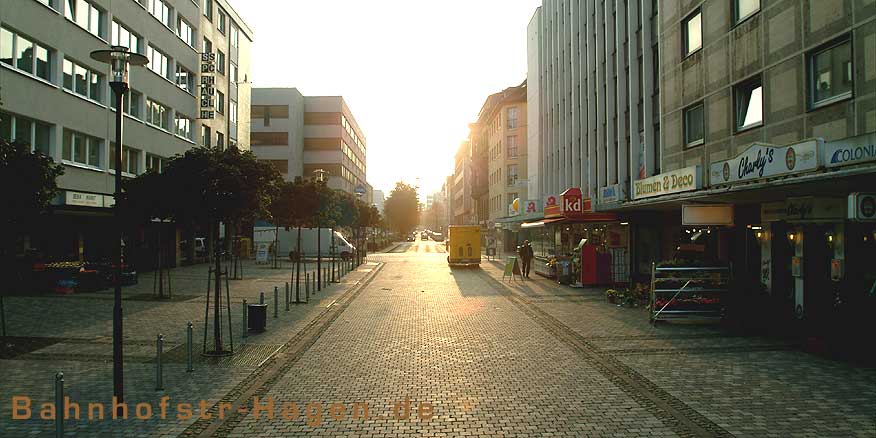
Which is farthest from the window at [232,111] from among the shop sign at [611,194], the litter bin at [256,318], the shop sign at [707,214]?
the shop sign at [707,214]

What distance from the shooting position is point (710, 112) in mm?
17781

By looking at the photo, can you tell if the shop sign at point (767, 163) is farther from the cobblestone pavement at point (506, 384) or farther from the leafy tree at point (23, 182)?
the leafy tree at point (23, 182)

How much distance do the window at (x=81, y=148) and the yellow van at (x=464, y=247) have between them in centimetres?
1961

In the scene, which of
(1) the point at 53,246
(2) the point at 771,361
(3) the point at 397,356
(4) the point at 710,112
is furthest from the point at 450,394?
(1) the point at 53,246

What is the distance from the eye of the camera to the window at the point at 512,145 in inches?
2597

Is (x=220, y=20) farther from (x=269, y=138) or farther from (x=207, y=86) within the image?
(x=269, y=138)

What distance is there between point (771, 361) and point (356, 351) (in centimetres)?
677

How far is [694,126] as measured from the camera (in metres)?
19.2

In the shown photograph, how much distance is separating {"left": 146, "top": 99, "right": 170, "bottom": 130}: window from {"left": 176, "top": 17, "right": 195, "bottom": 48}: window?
4.70 m

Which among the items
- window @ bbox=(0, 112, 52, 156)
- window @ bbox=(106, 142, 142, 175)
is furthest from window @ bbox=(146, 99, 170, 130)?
window @ bbox=(0, 112, 52, 156)

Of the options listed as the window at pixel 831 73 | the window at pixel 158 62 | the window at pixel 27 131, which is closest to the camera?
the window at pixel 831 73

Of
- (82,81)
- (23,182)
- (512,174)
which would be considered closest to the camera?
(23,182)

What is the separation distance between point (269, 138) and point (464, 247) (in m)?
37.7

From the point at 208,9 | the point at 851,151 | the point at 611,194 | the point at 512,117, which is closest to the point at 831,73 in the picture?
the point at 851,151
